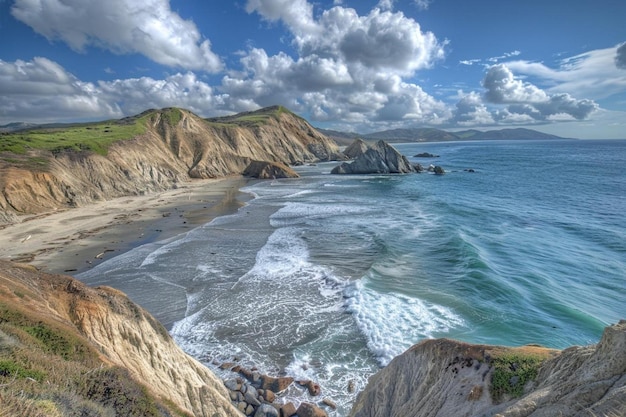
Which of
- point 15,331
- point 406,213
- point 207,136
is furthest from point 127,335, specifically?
point 207,136

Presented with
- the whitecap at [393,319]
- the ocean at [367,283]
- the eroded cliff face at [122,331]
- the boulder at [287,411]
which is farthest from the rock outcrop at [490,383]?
the eroded cliff face at [122,331]

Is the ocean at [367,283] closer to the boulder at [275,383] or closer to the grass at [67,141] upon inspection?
the boulder at [275,383]

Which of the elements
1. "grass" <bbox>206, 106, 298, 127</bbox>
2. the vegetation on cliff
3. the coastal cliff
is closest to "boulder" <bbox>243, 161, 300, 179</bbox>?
the coastal cliff

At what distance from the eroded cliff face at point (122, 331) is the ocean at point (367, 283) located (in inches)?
132

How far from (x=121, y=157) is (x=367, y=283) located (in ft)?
187

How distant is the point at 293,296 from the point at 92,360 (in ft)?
41.7

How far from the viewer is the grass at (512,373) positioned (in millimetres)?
7234

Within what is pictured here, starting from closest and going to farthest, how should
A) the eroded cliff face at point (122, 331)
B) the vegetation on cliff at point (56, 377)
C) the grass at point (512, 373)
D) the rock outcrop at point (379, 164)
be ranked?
the vegetation on cliff at point (56, 377)
the grass at point (512, 373)
the eroded cliff face at point (122, 331)
the rock outcrop at point (379, 164)

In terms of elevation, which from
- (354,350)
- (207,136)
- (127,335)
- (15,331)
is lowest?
(354,350)

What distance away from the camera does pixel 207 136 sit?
93.8 m

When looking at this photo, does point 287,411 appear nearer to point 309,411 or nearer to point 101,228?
point 309,411

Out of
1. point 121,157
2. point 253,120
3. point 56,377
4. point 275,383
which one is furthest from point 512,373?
point 253,120

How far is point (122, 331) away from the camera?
34.7 ft

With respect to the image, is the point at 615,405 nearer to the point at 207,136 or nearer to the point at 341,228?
the point at 341,228
